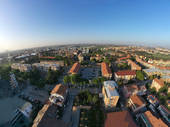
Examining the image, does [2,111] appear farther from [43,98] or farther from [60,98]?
[60,98]

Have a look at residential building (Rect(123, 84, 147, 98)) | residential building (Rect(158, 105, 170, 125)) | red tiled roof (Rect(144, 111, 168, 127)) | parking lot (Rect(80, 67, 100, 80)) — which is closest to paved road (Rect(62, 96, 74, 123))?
parking lot (Rect(80, 67, 100, 80))

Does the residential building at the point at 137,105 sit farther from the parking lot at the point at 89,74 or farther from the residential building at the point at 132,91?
the parking lot at the point at 89,74

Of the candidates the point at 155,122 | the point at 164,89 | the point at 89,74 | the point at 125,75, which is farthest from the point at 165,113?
the point at 89,74

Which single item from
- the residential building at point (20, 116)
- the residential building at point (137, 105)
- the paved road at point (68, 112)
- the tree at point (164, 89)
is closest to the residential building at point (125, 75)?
the tree at point (164, 89)

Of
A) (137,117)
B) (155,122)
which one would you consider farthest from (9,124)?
(155,122)

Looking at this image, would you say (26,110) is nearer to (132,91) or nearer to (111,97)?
(111,97)

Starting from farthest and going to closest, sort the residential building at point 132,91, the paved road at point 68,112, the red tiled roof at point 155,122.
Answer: the residential building at point 132,91
the paved road at point 68,112
the red tiled roof at point 155,122

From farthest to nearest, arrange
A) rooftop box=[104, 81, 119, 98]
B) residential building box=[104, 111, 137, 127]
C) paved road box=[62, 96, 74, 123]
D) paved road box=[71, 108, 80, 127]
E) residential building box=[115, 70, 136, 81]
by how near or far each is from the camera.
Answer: residential building box=[115, 70, 136, 81]
rooftop box=[104, 81, 119, 98]
paved road box=[62, 96, 74, 123]
paved road box=[71, 108, 80, 127]
residential building box=[104, 111, 137, 127]

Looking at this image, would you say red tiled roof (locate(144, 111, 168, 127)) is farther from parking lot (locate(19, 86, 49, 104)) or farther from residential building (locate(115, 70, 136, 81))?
parking lot (locate(19, 86, 49, 104))
